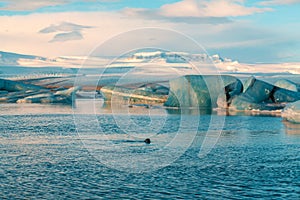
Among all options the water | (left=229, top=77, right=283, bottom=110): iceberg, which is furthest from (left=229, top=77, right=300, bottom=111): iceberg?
the water

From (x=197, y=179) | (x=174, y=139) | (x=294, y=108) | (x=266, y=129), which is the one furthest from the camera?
(x=294, y=108)

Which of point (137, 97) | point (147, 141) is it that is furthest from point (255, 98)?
point (147, 141)

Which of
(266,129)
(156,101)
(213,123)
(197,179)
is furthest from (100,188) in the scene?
(156,101)

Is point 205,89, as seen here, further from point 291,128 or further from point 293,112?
point 291,128

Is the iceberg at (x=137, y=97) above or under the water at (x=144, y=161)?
above

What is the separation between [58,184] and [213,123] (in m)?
12.5

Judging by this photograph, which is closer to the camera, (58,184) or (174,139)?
(58,184)

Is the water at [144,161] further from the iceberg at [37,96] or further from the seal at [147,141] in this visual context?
the iceberg at [37,96]

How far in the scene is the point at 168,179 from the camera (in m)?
9.95

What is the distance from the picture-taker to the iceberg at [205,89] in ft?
96.8

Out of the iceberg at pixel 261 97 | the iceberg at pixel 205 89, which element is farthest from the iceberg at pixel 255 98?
the iceberg at pixel 205 89

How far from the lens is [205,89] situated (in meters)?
29.6

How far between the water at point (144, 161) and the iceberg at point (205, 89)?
1131cm

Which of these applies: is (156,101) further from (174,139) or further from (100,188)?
(100,188)
